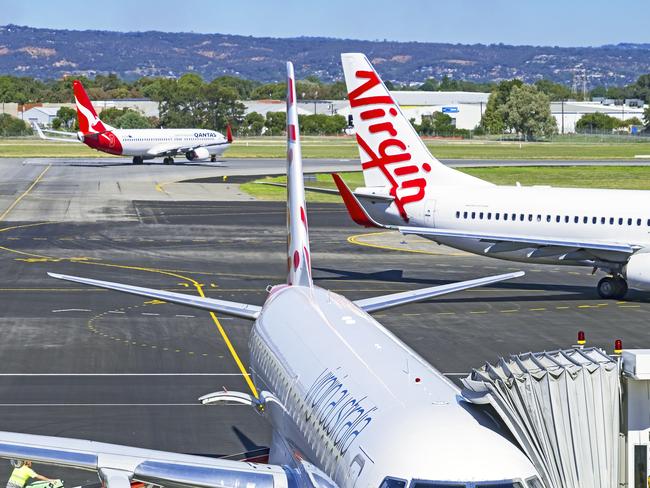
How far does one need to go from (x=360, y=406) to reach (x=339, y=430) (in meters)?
0.41

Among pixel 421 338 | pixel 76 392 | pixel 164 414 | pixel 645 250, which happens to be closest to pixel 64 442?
pixel 164 414

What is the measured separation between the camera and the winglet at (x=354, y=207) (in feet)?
149

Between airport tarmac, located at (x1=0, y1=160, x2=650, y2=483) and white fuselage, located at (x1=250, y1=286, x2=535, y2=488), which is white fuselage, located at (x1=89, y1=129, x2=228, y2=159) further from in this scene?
white fuselage, located at (x1=250, y1=286, x2=535, y2=488)

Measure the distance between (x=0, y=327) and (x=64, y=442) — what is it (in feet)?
79.2

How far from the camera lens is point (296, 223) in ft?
86.5

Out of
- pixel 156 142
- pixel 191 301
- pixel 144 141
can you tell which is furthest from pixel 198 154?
pixel 191 301

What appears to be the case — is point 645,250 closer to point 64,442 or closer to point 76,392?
point 76,392

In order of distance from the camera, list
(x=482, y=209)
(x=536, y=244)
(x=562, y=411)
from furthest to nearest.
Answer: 1. (x=482, y=209)
2. (x=536, y=244)
3. (x=562, y=411)

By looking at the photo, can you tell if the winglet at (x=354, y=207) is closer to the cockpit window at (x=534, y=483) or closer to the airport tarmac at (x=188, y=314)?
the airport tarmac at (x=188, y=314)

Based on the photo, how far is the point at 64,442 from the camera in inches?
651

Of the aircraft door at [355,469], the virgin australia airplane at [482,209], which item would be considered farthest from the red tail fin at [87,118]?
the aircraft door at [355,469]

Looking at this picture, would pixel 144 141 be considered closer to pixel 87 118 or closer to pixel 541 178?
pixel 87 118

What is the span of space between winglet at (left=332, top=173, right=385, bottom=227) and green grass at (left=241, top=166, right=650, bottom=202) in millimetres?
44126

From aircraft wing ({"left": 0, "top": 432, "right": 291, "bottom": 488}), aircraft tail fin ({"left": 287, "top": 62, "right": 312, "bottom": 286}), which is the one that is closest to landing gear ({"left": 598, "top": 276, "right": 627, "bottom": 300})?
aircraft tail fin ({"left": 287, "top": 62, "right": 312, "bottom": 286})
